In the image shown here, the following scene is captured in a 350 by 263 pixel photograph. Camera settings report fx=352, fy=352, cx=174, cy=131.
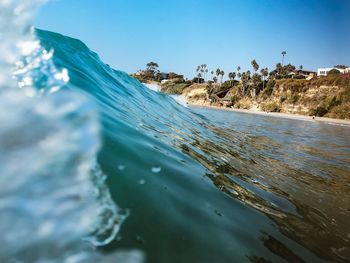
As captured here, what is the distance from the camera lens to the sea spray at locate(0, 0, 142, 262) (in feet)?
6.95

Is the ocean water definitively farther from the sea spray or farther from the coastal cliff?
the coastal cliff

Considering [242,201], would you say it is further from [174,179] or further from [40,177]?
[40,177]

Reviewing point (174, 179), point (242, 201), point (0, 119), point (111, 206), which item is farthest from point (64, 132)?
point (242, 201)

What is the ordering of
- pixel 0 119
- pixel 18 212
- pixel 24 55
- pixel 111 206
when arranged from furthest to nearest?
pixel 24 55
pixel 0 119
pixel 111 206
pixel 18 212

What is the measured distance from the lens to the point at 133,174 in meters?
3.31

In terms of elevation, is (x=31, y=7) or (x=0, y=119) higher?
(x=31, y=7)

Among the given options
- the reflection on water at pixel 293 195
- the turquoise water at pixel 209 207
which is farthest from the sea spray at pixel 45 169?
the reflection on water at pixel 293 195

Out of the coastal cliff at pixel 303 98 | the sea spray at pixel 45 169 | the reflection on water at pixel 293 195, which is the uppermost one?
the coastal cliff at pixel 303 98

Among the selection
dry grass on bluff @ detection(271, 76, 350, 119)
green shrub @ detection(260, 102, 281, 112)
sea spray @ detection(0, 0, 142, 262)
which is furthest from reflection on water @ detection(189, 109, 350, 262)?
green shrub @ detection(260, 102, 281, 112)

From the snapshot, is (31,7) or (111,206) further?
(31,7)

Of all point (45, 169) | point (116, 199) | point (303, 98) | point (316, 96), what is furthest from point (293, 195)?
point (303, 98)

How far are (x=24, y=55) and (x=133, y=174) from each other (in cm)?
188

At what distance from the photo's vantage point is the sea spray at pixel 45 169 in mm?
2117

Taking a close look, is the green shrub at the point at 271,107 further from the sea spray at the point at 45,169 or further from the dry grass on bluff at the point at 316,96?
the sea spray at the point at 45,169
